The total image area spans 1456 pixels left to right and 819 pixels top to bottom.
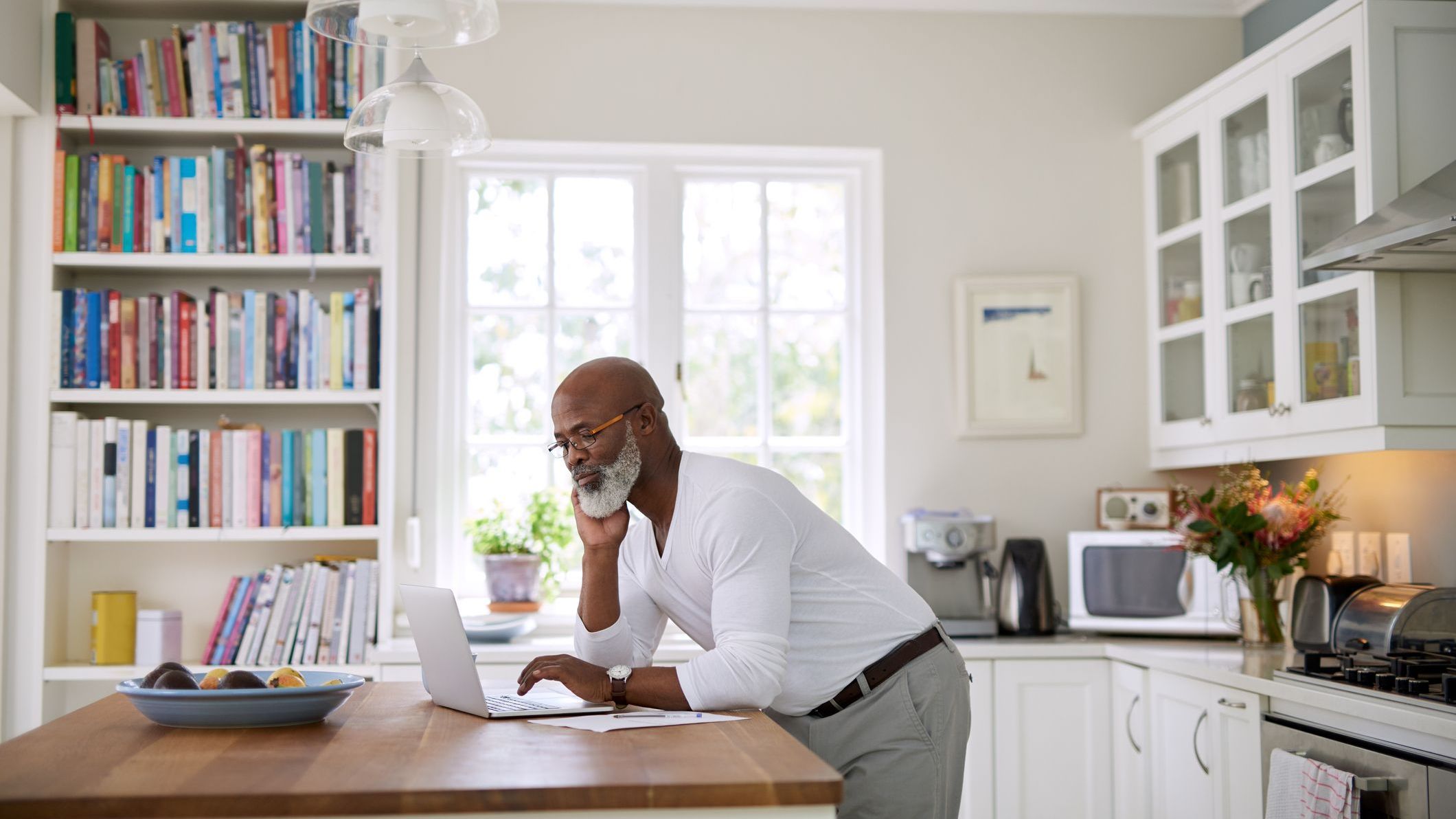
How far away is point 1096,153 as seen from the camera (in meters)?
4.20

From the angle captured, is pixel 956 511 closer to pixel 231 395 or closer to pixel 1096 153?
pixel 1096 153

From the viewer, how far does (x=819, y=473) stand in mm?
4188

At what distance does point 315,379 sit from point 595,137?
3.74 ft

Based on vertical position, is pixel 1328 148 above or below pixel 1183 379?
above

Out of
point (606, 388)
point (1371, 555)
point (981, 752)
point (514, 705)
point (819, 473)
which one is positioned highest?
point (606, 388)

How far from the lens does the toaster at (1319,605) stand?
3102mm

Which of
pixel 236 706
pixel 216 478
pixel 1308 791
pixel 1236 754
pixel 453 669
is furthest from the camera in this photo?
pixel 216 478

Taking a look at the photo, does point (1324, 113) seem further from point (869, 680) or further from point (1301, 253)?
point (869, 680)

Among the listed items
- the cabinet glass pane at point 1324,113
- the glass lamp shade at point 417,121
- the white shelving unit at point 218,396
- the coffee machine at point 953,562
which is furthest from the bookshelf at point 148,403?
the cabinet glass pane at point 1324,113

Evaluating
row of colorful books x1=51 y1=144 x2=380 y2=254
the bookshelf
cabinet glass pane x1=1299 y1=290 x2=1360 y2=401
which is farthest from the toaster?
row of colorful books x1=51 y1=144 x2=380 y2=254

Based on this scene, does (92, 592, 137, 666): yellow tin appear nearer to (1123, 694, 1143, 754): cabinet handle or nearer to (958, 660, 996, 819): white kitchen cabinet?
(958, 660, 996, 819): white kitchen cabinet

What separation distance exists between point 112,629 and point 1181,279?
3.30m

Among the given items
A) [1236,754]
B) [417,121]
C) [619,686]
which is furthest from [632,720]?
Result: [1236,754]

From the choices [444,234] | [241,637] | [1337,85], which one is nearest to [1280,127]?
[1337,85]
